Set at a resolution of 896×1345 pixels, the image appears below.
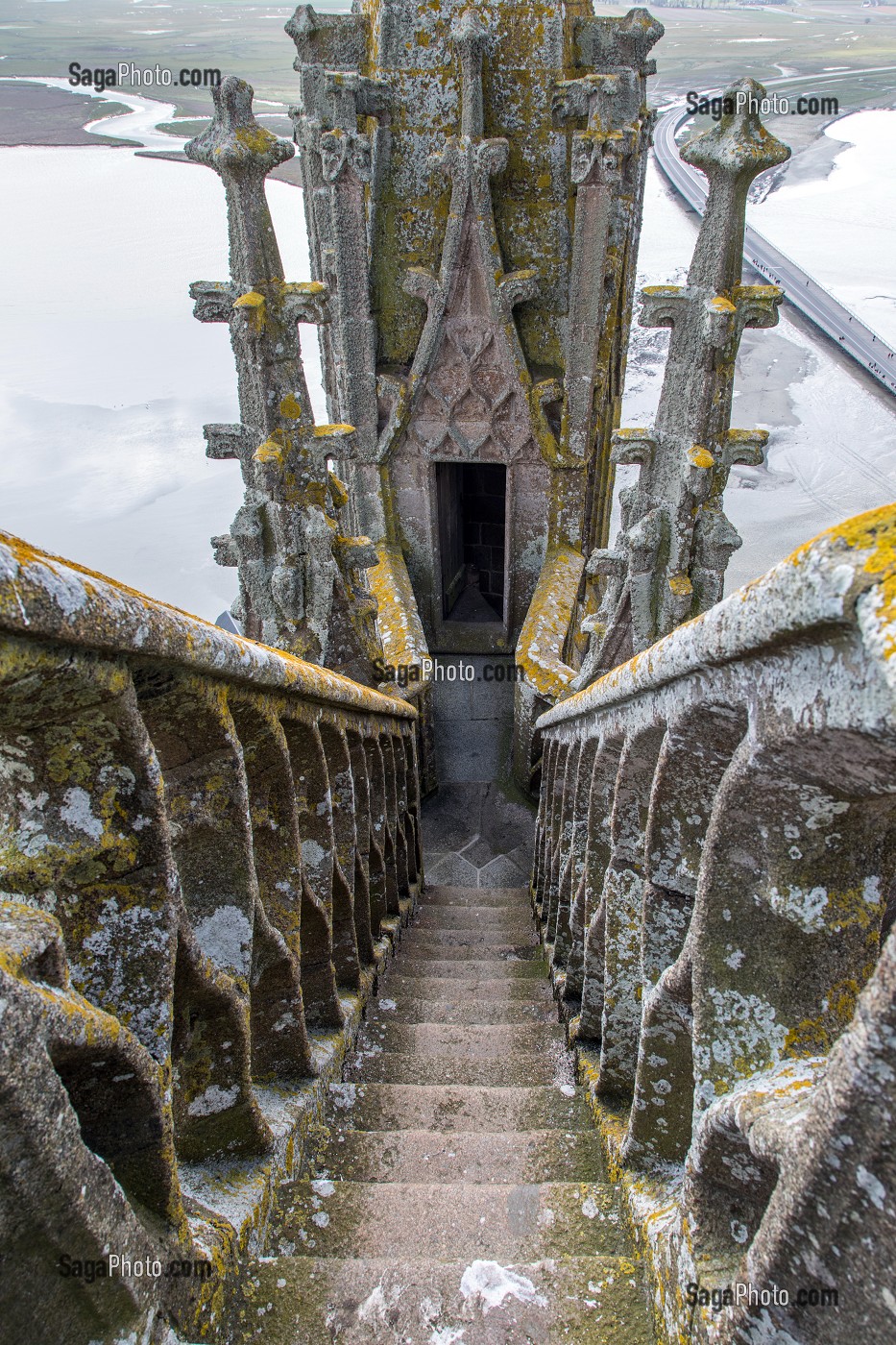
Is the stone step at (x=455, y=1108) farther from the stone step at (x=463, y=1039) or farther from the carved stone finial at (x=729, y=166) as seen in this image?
the carved stone finial at (x=729, y=166)

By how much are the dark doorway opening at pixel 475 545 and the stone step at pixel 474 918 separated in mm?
4805

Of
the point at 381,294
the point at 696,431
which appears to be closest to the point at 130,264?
the point at 381,294

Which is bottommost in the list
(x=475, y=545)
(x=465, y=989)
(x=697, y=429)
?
(x=475, y=545)

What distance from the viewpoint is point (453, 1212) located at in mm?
2158

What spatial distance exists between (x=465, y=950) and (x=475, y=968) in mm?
561

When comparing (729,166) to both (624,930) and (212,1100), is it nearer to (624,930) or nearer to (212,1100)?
(624,930)

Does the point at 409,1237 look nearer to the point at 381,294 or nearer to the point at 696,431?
the point at 696,431

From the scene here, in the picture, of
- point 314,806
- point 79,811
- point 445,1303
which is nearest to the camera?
point 79,811

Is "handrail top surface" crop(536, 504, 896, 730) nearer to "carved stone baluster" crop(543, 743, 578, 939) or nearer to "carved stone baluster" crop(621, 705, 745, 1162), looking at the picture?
"carved stone baluster" crop(621, 705, 745, 1162)

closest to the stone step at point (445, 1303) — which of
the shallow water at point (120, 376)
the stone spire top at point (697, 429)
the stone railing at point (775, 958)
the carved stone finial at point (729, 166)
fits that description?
the stone railing at point (775, 958)

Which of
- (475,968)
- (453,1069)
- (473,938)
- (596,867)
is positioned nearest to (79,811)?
(596,867)

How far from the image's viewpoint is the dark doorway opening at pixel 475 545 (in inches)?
440

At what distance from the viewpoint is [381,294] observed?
8.71 m

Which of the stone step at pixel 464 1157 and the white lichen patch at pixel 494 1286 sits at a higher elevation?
the white lichen patch at pixel 494 1286
